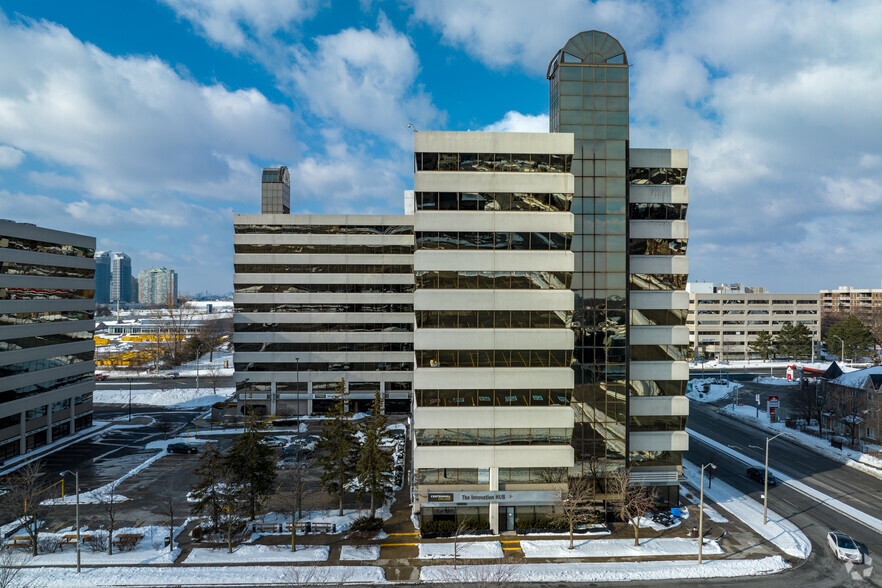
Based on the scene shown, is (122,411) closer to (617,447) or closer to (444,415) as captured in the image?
(444,415)

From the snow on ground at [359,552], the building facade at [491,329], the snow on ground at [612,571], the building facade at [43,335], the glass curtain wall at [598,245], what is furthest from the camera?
the building facade at [43,335]

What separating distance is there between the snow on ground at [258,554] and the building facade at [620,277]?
65.2ft

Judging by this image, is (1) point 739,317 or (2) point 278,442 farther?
Answer: (1) point 739,317

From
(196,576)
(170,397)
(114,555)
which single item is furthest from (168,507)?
(170,397)

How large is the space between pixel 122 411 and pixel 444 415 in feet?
215

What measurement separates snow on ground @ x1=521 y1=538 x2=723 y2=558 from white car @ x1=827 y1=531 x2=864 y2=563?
7445 millimetres

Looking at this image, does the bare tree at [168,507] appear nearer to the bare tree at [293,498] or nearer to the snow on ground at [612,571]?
the bare tree at [293,498]

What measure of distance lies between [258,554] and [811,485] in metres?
49.1

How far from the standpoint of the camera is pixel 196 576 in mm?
28625

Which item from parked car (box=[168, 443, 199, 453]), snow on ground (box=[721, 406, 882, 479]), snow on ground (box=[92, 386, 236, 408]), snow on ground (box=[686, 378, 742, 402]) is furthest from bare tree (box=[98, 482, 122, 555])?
snow on ground (box=[686, 378, 742, 402])

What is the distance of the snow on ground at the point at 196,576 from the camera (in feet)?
91.2

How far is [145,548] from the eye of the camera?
3169cm

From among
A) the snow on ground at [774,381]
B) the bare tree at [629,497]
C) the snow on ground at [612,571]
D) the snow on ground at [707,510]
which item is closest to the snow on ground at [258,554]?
the snow on ground at [612,571]

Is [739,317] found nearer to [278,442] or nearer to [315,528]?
[278,442]
